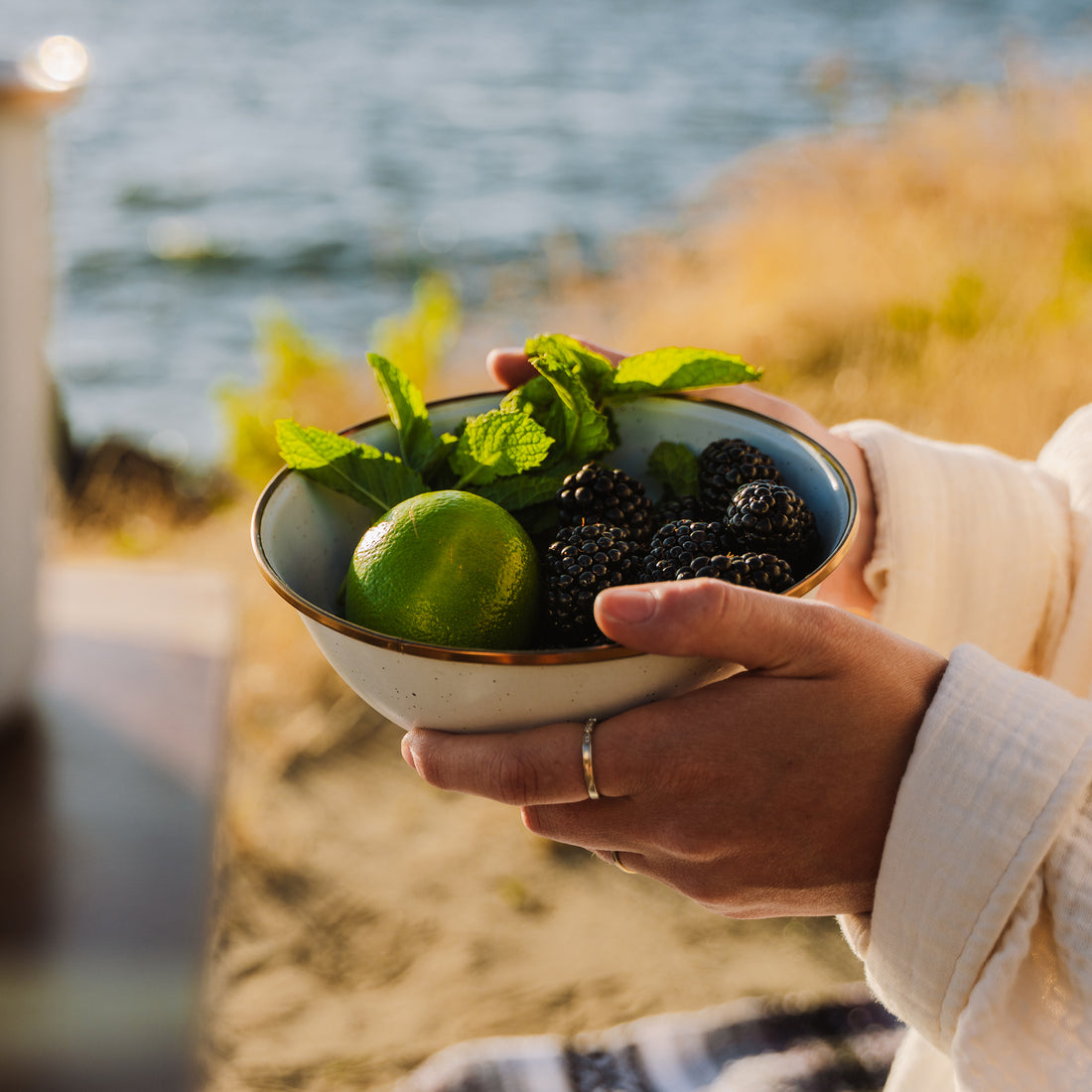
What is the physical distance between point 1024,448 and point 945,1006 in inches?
96.0

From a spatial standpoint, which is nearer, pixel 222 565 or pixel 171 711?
pixel 171 711

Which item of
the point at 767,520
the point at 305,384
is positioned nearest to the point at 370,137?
the point at 305,384

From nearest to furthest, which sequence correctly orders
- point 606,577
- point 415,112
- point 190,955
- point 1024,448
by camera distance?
point 606,577, point 190,955, point 1024,448, point 415,112

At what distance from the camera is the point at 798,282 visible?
4.73 m

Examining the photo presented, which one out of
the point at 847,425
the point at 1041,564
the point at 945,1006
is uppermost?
the point at 847,425

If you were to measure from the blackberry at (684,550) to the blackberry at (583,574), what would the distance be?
14mm

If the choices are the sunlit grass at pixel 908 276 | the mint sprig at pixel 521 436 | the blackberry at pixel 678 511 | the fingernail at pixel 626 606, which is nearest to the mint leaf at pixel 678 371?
the mint sprig at pixel 521 436

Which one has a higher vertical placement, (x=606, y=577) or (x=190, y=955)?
(x=606, y=577)

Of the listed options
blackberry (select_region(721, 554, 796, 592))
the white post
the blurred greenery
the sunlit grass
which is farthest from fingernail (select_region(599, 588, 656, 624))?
the blurred greenery

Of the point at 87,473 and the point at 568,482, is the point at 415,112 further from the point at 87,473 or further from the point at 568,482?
the point at 568,482

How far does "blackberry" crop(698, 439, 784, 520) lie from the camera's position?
2.88 ft

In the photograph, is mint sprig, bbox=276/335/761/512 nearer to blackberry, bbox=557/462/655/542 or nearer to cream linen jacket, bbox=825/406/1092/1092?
blackberry, bbox=557/462/655/542

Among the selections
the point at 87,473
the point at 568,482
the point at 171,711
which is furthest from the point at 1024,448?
the point at 87,473

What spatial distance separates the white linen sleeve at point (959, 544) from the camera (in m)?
1.07
